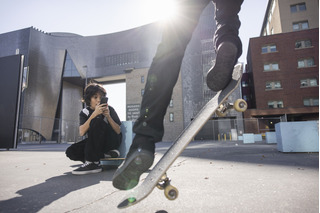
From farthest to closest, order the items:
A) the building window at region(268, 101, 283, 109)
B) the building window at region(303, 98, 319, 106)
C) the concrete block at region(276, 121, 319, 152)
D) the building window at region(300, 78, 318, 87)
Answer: the building window at region(268, 101, 283, 109), the building window at region(300, 78, 318, 87), the building window at region(303, 98, 319, 106), the concrete block at region(276, 121, 319, 152)

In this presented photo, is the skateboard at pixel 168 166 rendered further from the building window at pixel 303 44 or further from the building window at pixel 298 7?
the building window at pixel 298 7

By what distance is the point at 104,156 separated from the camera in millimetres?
2826

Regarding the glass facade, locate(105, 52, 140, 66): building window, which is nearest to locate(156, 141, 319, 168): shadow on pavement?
locate(105, 52, 140, 66): building window

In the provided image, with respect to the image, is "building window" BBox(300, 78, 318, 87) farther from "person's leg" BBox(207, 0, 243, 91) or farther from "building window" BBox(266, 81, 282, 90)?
"person's leg" BBox(207, 0, 243, 91)

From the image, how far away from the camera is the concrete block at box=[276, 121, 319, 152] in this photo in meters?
4.66

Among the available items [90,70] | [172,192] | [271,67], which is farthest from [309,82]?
[90,70]

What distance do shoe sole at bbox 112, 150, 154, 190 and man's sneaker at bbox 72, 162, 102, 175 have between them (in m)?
1.61

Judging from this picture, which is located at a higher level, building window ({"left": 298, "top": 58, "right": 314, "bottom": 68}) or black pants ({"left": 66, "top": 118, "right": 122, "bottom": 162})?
building window ({"left": 298, "top": 58, "right": 314, "bottom": 68})

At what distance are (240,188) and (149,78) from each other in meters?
1.08

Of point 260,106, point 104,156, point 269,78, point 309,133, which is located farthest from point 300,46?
point 104,156

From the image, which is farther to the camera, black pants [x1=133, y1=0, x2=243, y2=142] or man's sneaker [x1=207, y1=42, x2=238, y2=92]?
man's sneaker [x1=207, y1=42, x2=238, y2=92]

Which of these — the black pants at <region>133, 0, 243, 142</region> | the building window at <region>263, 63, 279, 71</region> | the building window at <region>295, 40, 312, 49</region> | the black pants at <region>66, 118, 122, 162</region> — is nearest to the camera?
the black pants at <region>133, 0, 243, 142</region>

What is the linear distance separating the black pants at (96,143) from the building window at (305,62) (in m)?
27.1

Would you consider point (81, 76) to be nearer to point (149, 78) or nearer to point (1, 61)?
point (1, 61)
